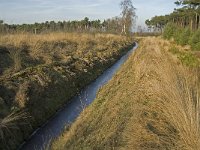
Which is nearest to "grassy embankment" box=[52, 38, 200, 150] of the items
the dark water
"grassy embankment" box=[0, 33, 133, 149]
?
the dark water

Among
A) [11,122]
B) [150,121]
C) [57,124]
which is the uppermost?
[150,121]

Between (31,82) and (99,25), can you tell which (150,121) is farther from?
(99,25)

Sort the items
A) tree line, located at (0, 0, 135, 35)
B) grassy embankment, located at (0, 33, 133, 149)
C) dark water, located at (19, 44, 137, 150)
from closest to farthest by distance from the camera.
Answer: dark water, located at (19, 44, 137, 150), grassy embankment, located at (0, 33, 133, 149), tree line, located at (0, 0, 135, 35)

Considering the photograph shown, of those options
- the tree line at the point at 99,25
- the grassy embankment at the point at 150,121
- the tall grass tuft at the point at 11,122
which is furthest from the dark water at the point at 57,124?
the tree line at the point at 99,25

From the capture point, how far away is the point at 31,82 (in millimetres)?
12203

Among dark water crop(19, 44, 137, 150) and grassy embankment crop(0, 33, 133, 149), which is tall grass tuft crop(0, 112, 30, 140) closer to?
grassy embankment crop(0, 33, 133, 149)


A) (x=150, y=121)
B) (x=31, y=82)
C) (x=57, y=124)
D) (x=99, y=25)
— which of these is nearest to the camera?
(x=150, y=121)

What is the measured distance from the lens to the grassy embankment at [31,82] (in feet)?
30.9

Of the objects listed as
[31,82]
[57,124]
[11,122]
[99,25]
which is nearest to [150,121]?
[11,122]

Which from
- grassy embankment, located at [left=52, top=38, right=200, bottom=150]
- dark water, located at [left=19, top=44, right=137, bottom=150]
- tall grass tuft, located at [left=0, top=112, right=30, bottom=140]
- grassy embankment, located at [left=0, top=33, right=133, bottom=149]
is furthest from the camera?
grassy embankment, located at [left=0, top=33, right=133, bottom=149]

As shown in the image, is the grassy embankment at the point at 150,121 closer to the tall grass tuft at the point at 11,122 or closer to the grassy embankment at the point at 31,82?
the tall grass tuft at the point at 11,122

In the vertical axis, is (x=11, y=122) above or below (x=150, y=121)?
below

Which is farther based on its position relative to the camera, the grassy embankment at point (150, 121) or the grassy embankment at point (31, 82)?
the grassy embankment at point (31, 82)

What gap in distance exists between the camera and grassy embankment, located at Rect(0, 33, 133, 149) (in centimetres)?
942
